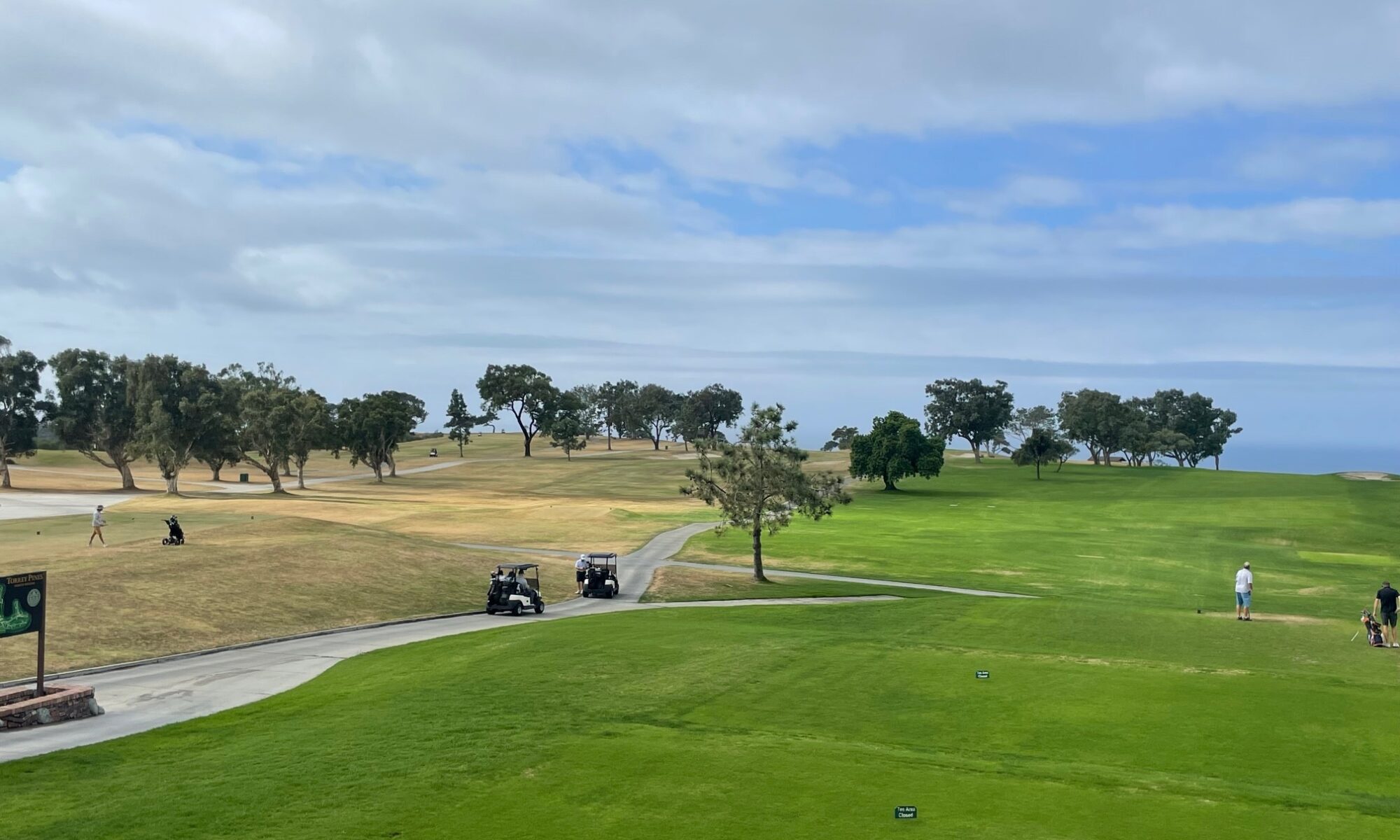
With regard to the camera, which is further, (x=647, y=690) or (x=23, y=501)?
(x=23, y=501)

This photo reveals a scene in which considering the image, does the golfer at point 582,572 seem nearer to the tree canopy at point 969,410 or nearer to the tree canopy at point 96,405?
the tree canopy at point 96,405

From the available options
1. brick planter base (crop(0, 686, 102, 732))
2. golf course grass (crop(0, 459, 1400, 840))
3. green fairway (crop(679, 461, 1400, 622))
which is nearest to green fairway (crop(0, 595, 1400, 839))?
golf course grass (crop(0, 459, 1400, 840))

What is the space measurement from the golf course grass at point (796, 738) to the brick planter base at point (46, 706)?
291 cm

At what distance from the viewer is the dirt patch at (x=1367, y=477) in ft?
443

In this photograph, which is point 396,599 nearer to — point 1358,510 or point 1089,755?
point 1089,755

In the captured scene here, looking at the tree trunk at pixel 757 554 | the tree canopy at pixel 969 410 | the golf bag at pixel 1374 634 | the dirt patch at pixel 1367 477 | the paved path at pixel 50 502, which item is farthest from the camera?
the tree canopy at pixel 969 410

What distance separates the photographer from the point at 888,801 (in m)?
15.7

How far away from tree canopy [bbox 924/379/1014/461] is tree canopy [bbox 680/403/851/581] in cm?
12233

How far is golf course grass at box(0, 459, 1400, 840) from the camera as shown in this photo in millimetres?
15078

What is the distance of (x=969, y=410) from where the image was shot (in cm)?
Result: 17338

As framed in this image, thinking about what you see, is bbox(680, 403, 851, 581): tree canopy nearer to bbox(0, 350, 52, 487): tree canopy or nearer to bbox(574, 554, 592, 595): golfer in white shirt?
bbox(574, 554, 592, 595): golfer in white shirt

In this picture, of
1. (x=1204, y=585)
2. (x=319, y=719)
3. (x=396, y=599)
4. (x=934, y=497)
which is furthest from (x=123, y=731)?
(x=934, y=497)

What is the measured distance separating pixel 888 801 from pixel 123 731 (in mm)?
16562

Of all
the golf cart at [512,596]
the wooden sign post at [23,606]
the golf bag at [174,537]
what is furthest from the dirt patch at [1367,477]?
the wooden sign post at [23,606]
